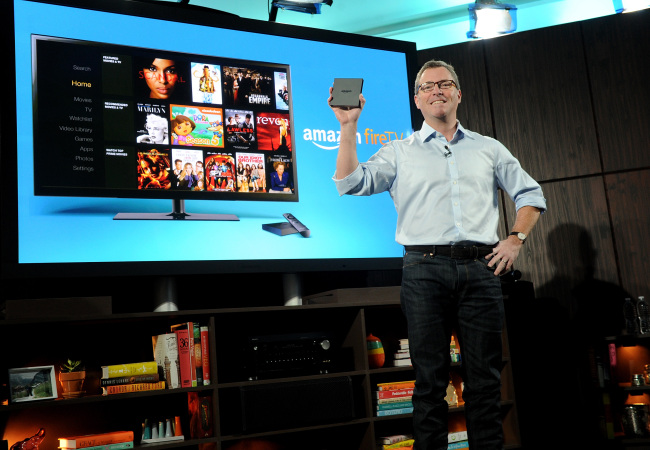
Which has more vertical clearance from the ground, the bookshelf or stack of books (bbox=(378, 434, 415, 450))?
the bookshelf

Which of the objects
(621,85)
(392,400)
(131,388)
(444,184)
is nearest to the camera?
(444,184)

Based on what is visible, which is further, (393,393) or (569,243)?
(569,243)

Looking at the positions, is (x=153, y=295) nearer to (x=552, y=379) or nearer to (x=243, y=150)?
(x=243, y=150)

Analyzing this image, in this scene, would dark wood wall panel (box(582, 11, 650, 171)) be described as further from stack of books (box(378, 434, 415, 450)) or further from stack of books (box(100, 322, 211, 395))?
stack of books (box(100, 322, 211, 395))

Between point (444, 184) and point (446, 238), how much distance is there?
21 centimetres

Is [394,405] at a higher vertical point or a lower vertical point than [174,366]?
lower

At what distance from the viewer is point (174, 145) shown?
304 centimetres

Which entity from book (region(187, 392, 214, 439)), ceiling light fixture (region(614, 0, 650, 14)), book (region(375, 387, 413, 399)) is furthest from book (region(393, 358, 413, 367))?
ceiling light fixture (region(614, 0, 650, 14))

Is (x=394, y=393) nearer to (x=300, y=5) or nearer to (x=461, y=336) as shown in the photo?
(x=461, y=336)

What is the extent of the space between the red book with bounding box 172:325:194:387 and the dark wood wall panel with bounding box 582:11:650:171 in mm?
2616

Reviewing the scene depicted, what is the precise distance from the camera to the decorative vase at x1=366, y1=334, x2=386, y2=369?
3221mm

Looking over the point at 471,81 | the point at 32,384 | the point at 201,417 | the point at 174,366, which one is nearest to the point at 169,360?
the point at 174,366

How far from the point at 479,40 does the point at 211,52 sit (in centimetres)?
179

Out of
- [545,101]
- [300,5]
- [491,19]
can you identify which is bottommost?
[545,101]
